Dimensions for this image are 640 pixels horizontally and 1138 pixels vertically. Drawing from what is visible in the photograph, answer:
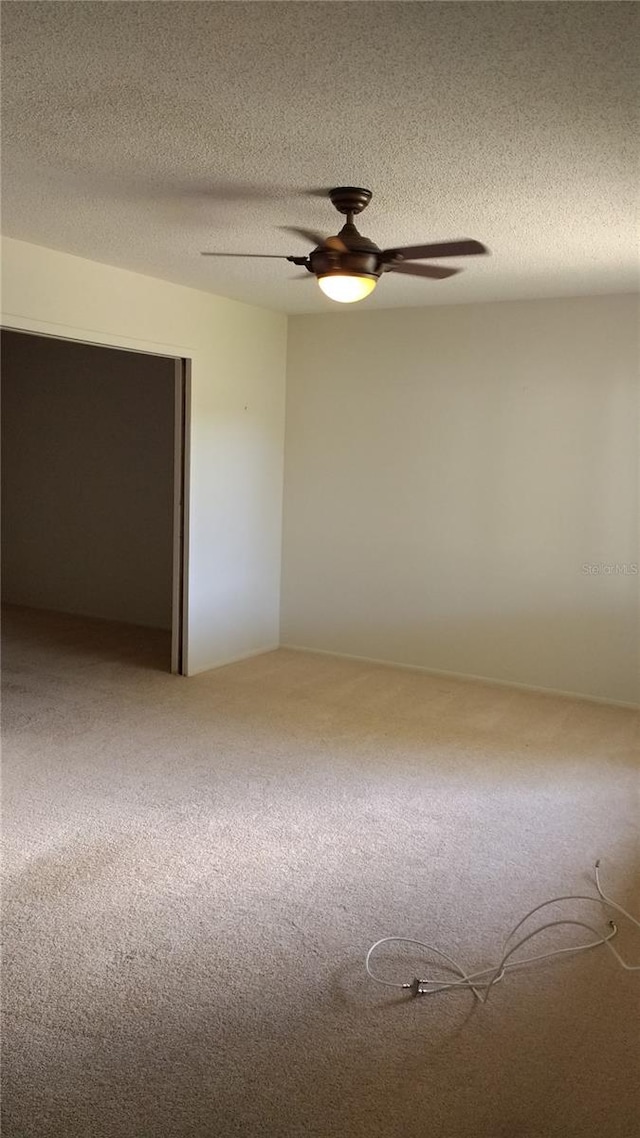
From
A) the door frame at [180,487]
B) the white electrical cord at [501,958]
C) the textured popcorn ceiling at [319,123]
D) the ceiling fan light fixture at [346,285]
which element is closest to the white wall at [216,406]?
the door frame at [180,487]

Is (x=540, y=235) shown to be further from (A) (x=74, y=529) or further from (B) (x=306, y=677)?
(A) (x=74, y=529)

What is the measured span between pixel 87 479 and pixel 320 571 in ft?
7.70

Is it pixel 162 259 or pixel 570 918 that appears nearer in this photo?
pixel 570 918

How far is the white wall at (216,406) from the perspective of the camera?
471cm

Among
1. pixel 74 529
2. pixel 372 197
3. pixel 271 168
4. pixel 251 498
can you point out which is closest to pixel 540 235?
pixel 372 197

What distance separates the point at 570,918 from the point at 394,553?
135 inches

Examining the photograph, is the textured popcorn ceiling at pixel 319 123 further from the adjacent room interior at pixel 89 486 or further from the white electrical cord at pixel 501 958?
the adjacent room interior at pixel 89 486

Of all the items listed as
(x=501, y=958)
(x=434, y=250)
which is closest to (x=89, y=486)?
(x=434, y=250)

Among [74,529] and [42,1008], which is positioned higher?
Answer: [74,529]

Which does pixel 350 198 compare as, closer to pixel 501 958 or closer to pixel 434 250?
pixel 434 250

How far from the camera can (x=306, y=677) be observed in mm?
5902

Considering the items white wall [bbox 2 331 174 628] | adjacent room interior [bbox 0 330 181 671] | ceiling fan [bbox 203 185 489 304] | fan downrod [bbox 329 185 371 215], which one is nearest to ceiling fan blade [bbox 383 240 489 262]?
ceiling fan [bbox 203 185 489 304]

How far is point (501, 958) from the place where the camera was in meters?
2.76

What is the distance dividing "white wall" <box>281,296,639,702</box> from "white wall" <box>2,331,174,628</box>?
4.03 feet
